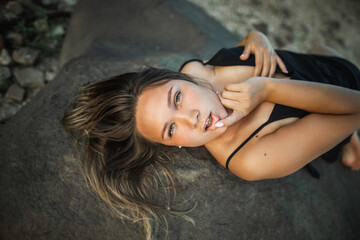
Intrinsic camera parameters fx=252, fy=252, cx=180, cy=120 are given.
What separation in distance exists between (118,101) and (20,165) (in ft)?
3.02

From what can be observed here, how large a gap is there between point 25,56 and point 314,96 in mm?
3283

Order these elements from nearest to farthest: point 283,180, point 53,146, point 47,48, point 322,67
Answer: point 53,146
point 283,180
point 322,67
point 47,48

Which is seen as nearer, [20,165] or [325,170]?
[20,165]

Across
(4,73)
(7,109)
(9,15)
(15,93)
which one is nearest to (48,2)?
(9,15)

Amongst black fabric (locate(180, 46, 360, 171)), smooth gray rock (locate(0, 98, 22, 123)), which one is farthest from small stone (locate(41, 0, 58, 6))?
black fabric (locate(180, 46, 360, 171))

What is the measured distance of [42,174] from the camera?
198 centimetres

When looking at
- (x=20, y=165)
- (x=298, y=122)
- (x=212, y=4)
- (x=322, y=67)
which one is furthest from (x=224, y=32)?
(x=20, y=165)

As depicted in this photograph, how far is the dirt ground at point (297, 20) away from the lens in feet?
13.7

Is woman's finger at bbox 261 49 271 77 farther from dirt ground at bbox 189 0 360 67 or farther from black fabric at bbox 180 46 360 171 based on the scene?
dirt ground at bbox 189 0 360 67

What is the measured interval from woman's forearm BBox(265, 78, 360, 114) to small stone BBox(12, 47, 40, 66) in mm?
2888

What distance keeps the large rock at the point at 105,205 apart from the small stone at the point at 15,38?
1.10m

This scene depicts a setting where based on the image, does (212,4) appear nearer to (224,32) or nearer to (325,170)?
(224,32)

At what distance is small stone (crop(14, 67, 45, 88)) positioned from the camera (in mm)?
3059

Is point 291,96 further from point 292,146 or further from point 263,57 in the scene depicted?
point 263,57
